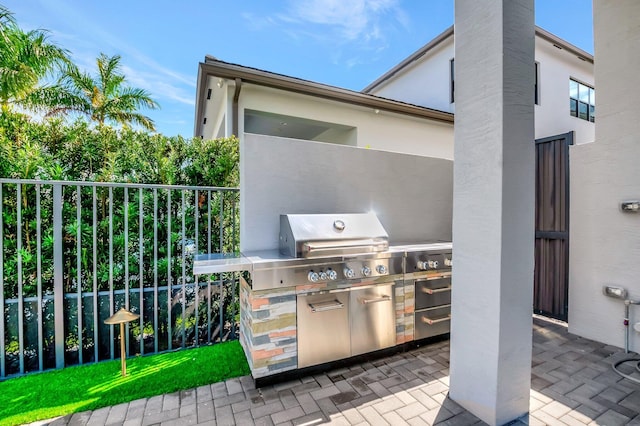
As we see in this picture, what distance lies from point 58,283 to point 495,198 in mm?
4548

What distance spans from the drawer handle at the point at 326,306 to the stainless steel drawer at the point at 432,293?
1132 millimetres

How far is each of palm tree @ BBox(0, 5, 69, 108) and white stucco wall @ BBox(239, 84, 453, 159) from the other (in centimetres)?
546

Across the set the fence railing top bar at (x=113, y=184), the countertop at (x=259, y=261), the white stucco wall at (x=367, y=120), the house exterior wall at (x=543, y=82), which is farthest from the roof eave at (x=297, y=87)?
the countertop at (x=259, y=261)

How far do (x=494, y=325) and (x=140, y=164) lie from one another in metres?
4.28

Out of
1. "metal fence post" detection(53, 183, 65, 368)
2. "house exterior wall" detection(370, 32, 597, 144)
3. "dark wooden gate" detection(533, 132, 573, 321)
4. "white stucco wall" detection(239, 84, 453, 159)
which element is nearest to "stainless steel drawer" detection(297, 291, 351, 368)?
"metal fence post" detection(53, 183, 65, 368)

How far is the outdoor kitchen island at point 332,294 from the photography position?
2885 millimetres

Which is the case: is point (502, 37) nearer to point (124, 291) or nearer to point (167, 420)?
point (167, 420)

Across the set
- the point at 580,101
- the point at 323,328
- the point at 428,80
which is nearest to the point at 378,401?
the point at 323,328

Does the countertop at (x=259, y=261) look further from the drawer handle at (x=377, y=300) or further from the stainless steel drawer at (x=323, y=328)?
the drawer handle at (x=377, y=300)

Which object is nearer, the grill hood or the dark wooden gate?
the grill hood

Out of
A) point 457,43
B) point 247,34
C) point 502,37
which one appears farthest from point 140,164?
point 247,34

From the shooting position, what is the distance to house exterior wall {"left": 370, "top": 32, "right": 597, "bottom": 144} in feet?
30.0

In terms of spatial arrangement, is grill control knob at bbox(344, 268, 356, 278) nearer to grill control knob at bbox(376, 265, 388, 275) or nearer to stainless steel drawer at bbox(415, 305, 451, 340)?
grill control knob at bbox(376, 265, 388, 275)

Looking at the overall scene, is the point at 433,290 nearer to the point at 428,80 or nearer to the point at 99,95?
the point at 428,80
